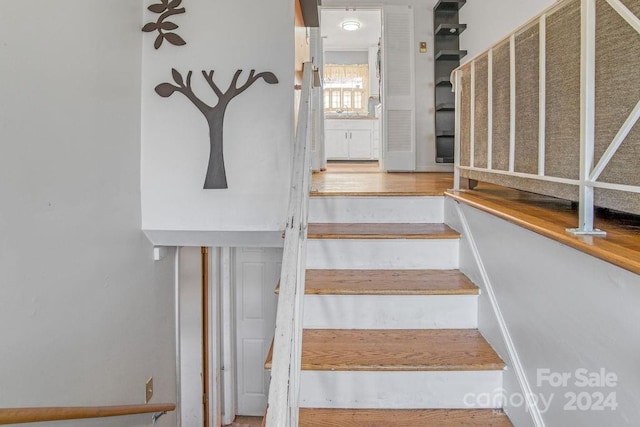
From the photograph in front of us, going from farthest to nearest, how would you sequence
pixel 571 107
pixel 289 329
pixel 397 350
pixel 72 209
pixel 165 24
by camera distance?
pixel 165 24 → pixel 72 209 → pixel 397 350 → pixel 571 107 → pixel 289 329

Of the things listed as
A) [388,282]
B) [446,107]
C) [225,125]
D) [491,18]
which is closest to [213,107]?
[225,125]

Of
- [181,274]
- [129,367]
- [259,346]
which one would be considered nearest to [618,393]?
[129,367]

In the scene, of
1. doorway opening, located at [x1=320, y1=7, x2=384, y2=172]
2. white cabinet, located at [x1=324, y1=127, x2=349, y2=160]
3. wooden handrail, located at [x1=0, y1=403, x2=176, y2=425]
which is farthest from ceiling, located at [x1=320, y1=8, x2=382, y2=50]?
wooden handrail, located at [x1=0, y1=403, x2=176, y2=425]

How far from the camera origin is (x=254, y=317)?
15.0 feet

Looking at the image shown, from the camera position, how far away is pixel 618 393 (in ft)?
3.39

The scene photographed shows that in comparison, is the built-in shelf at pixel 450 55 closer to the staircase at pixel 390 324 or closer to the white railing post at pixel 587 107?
the staircase at pixel 390 324

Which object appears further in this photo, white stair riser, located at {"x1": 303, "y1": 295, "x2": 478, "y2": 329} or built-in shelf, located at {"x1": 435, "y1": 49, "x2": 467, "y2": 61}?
built-in shelf, located at {"x1": 435, "y1": 49, "x2": 467, "y2": 61}

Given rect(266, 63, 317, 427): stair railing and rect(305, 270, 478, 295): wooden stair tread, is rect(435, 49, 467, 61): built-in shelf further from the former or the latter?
rect(266, 63, 317, 427): stair railing

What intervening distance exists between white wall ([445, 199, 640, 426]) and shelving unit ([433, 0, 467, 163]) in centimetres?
379

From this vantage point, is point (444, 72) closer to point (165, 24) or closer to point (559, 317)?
point (165, 24)

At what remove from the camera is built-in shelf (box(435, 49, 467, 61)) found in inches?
202

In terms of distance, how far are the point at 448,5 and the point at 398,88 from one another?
4.01ft

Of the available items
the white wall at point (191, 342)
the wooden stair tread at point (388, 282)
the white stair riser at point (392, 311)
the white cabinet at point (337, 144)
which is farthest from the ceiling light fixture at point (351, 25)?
the white stair riser at point (392, 311)

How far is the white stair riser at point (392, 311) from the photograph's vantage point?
191cm
